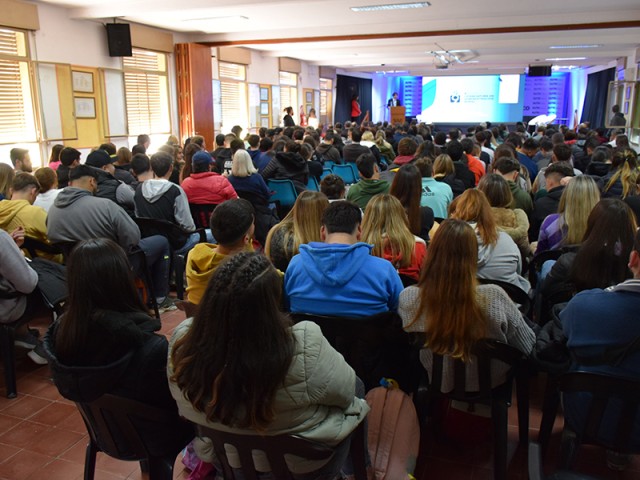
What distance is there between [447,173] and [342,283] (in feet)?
11.1

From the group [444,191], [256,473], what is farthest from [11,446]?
[444,191]

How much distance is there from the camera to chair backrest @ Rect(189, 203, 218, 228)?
4461 millimetres

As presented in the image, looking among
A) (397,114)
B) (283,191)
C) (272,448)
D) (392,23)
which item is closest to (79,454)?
(272,448)

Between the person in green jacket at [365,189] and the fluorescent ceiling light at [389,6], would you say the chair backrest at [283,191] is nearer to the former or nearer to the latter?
the person in green jacket at [365,189]

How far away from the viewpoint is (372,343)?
6.64ft

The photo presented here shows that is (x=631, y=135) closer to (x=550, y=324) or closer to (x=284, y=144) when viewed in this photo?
(x=284, y=144)

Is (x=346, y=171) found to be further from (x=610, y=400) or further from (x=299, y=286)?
(x=610, y=400)

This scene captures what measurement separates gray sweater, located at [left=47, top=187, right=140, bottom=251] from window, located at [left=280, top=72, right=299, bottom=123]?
11627 millimetres

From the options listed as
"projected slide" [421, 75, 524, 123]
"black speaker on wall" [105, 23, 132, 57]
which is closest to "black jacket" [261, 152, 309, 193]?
"black speaker on wall" [105, 23, 132, 57]

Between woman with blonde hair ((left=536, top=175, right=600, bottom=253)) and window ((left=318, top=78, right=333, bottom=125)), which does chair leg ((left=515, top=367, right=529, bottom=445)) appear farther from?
window ((left=318, top=78, right=333, bottom=125))

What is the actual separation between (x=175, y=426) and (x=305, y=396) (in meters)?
0.64

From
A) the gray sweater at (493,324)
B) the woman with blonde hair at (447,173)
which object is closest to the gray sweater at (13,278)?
the gray sweater at (493,324)

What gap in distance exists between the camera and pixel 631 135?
12891mm

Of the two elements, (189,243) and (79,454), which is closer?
(79,454)
